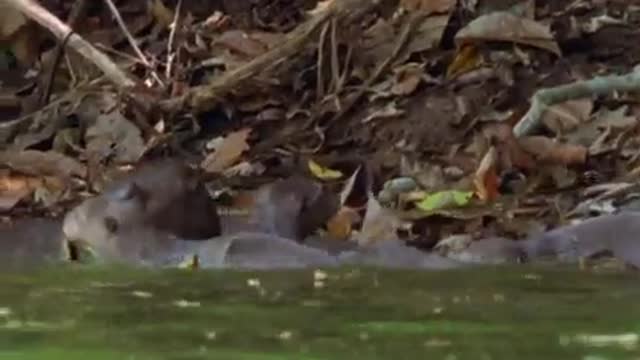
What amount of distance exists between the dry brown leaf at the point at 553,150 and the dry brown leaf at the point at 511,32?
666 millimetres

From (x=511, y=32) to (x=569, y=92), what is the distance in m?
0.52

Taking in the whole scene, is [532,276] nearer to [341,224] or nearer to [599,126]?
[341,224]

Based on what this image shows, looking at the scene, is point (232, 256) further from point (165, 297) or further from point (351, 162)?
point (351, 162)

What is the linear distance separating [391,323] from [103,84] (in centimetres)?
356

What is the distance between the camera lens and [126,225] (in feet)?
16.4

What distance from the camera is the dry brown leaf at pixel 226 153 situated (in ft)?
19.7

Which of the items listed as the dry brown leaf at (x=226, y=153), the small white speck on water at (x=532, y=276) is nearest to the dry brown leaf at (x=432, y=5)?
the dry brown leaf at (x=226, y=153)

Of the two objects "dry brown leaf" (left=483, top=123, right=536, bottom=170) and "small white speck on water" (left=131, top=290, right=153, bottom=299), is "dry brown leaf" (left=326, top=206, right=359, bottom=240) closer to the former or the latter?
"dry brown leaf" (left=483, top=123, right=536, bottom=170)

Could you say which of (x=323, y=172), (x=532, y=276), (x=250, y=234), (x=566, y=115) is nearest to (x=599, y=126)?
(x=566, y=115)

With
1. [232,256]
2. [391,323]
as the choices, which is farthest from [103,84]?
[391,323]

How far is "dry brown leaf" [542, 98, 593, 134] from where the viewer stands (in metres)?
5.87

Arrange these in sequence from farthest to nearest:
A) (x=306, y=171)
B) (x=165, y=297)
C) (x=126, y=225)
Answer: (x=306, y=171) → (x=126, y=225) → (x=165, y=297)

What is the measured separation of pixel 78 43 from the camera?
629cm

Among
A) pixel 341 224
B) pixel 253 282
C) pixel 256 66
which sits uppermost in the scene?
pixel 256 66
